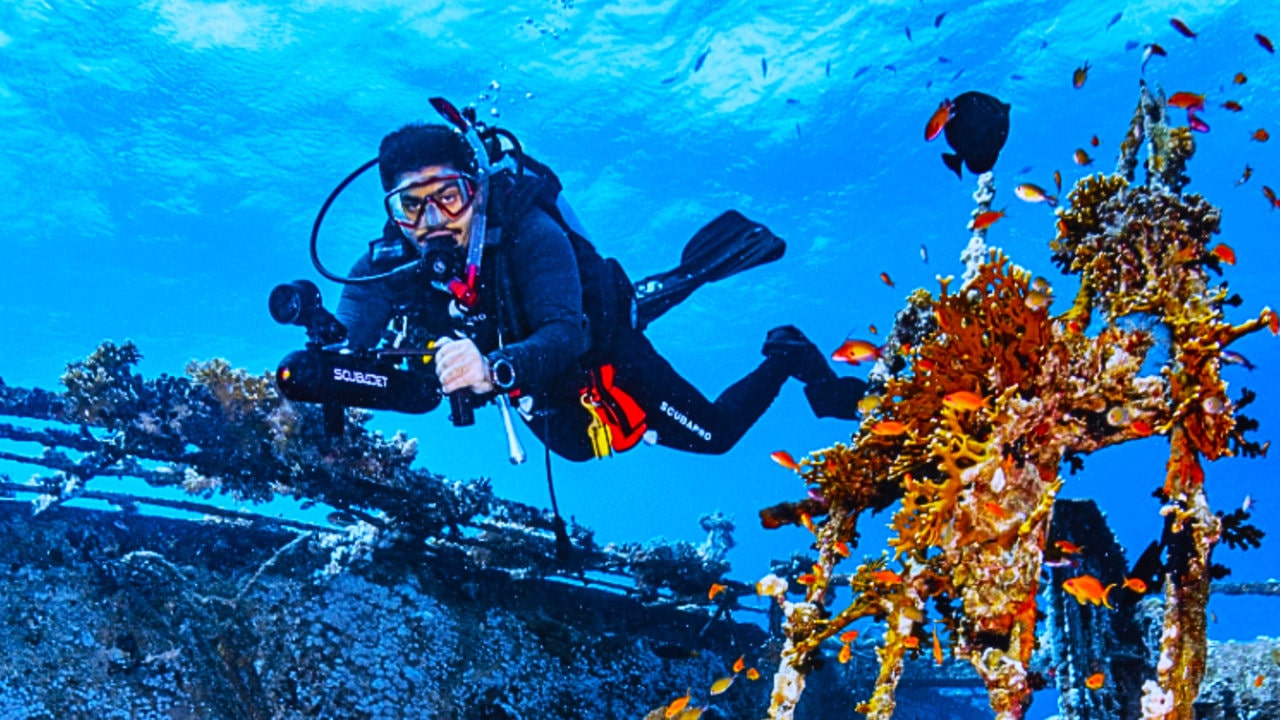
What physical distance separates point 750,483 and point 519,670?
124 m

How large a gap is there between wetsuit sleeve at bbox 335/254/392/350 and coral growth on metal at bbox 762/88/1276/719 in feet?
16.4

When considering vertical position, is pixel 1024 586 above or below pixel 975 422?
below

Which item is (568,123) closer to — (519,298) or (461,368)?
(519,298)

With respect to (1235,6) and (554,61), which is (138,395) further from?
(1235,6)

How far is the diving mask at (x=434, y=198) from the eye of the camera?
6.39 meters

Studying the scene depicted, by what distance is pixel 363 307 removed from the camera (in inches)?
263

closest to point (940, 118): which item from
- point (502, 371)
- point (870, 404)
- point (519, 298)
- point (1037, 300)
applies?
point (1037, 300)

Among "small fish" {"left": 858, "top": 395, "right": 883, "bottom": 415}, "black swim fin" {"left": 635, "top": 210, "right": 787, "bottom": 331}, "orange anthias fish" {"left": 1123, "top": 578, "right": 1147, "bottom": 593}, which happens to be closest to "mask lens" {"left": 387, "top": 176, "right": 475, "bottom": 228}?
"black swim fin" {"left": 635, "top": 210, "right": 787, "bottom": 331}

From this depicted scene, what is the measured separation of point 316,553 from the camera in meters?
6.05

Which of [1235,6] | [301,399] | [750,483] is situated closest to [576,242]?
[301,399]

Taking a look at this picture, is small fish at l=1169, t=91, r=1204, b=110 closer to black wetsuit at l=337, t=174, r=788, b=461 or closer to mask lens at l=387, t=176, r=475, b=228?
black wetsuit at l=337, t=174, r=788, b=461

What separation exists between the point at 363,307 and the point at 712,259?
372 centimetres

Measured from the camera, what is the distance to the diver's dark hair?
21.5ft

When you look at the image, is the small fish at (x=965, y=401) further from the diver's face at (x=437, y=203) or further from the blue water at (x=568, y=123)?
the blue water at (x=568, y=123)
